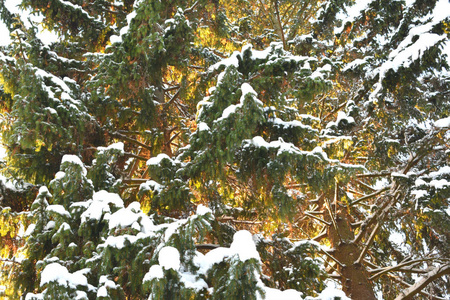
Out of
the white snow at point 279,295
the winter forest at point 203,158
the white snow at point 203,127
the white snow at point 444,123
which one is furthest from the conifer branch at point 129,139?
the white snow at point 444,123

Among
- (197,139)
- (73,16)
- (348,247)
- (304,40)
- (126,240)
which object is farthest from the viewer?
(304,40)

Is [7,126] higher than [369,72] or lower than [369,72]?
lower

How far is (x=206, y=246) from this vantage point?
4.67 m

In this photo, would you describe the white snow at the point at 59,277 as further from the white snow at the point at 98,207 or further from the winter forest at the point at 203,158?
the white snow at the point at 98,207

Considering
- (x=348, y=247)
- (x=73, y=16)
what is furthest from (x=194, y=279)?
(x=73, y=16)

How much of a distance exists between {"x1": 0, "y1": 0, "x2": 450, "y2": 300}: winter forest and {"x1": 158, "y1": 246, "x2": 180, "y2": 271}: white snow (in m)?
0.01

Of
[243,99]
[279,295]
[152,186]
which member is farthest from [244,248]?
[152,186]

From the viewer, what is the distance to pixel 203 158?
14.7ft

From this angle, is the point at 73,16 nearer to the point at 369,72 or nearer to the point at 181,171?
the point at 181,171

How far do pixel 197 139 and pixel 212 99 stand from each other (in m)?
0.54

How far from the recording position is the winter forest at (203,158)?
11.7 ft

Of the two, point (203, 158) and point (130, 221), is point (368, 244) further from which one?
point (130, 221)

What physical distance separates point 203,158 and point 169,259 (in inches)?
67.9

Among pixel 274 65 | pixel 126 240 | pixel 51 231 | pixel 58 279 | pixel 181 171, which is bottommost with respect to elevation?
pixel 58 279
